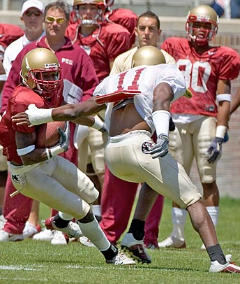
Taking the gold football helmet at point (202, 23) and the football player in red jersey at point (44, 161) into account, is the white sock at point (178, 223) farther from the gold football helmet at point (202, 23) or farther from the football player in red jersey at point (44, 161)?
the football player in red jersey at point (44, 161)

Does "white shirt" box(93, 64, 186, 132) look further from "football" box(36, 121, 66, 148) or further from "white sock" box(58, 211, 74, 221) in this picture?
"white sock" box(58, 211, 74, 221)

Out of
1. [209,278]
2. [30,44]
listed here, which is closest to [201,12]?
[30,44]

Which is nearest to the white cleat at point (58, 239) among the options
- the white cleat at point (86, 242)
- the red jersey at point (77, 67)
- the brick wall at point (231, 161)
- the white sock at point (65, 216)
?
the white cleat at point (86, 242)

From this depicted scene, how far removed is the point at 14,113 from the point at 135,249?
1.38 metres

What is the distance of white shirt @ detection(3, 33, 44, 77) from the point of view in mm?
9672

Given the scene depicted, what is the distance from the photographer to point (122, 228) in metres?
9.25

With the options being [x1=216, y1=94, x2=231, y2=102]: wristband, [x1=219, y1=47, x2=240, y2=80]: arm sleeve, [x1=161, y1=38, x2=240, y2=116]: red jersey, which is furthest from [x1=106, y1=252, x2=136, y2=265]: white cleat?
[x1=219, y1=47, x2=240, y2=80]: arm sleeve

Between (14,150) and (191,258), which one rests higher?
(14,150)

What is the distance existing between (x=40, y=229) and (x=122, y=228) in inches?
48.4

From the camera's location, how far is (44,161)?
24.1 feet

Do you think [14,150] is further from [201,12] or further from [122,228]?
[201,12]

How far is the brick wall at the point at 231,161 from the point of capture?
44.0 feet

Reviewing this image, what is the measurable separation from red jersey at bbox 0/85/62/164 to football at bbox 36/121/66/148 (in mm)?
77

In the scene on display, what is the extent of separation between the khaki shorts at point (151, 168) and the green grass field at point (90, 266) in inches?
20.8
